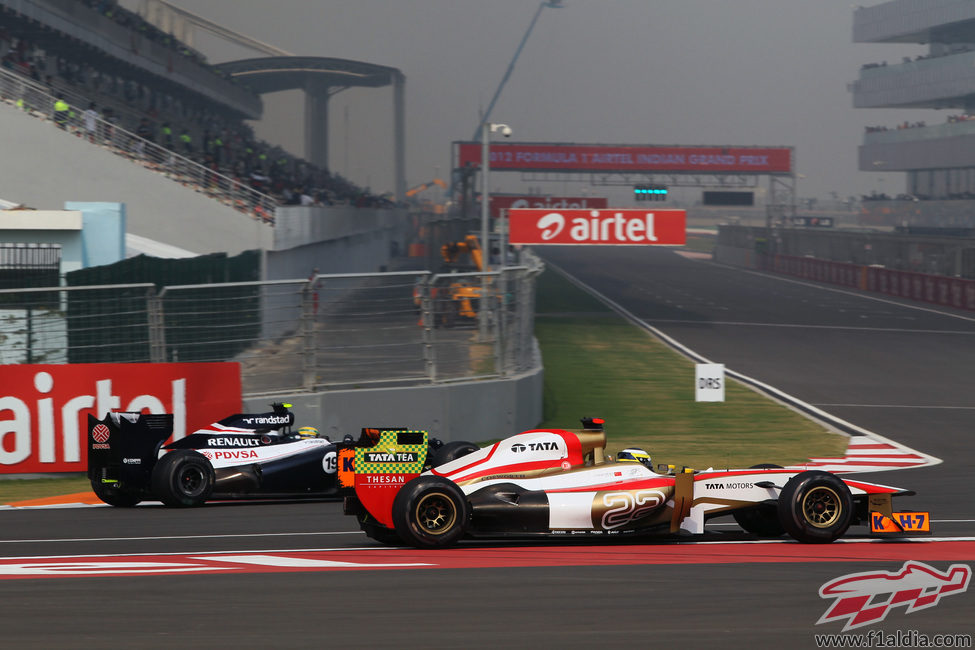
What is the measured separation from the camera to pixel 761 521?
9617mm

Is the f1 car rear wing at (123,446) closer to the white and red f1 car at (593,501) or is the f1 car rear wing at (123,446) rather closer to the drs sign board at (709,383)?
the white and red f1 car at (593,501)

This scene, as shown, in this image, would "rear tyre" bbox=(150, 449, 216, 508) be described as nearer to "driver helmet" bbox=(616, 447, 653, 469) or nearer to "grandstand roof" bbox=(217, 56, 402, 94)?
"driver helmet" bbox=(616, 447, 653, 469)

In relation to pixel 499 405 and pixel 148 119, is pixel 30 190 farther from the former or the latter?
pixel 499 405

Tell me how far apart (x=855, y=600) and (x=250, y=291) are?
9.86 metres

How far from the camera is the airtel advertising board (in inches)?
536

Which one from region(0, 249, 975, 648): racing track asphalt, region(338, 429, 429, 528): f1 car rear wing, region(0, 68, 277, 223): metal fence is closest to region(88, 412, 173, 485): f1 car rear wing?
region(0, 249, 975, 648): racing track asphalt

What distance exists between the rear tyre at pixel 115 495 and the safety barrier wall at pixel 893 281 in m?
42.9

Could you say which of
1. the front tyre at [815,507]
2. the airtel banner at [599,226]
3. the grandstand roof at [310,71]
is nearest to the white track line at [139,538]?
the front tyre at [815,507]

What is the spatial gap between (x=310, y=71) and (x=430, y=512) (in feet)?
258

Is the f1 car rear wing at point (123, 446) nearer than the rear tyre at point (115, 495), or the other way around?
the f1 car rear wing at point (123, 446)

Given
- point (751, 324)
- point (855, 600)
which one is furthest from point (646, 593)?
point (751, 324)

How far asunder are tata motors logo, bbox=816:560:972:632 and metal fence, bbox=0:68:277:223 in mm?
27784

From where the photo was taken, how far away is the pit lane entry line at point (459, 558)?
825 centimetres

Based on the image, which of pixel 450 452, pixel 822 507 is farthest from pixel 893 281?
pixel 822 507
